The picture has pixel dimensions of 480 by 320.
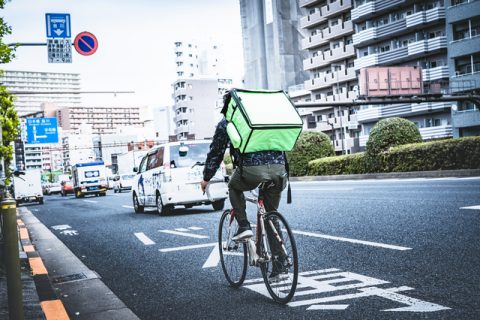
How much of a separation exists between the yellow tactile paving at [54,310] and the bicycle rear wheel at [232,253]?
157 cm

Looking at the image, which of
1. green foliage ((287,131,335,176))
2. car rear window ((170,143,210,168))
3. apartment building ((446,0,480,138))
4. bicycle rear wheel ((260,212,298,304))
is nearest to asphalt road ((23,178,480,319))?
bicycle rear wheel ((260,212,298,304))

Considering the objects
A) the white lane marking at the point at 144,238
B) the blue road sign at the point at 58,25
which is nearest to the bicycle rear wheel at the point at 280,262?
the white lane marking at the point at 144,238

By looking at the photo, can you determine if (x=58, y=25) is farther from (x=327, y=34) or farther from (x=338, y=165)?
(x=327, y=34)

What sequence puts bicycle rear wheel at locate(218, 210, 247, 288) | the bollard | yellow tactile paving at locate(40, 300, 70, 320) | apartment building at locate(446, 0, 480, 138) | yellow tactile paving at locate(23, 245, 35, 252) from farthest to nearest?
apartment building at locate(446, 0, 480, 138) → yellow tactile paving at locate(23, 245, 35, 252) → bicycle rear wheel at locate(218, 210, 247, 288) → yellow tactile paving at locate(40, 300, 70, 320) → the bollard

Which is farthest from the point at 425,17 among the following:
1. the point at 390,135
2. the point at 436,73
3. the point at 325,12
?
the point at 390,135

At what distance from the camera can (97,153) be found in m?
123

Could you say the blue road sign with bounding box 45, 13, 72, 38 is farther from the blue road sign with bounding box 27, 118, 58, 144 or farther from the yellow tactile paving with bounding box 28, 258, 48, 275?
the blue road sign with bounding box 27, 118, 58, 144

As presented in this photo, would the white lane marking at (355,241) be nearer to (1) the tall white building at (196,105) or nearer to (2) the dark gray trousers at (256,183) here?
(2) the dark gray trousers at (256,183)

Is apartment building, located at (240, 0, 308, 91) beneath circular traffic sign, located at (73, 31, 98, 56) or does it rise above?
above

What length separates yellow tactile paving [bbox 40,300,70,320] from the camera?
14.1 feet

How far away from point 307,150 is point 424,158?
40.5 feet

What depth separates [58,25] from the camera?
14.4 metres

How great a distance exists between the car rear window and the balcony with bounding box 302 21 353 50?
47419 mm

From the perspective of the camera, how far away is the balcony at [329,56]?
57656mm
